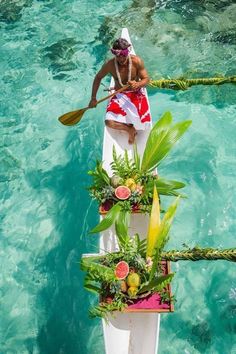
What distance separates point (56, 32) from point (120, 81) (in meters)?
4.96

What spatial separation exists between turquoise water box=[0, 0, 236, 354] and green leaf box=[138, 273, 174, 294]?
4.70ft

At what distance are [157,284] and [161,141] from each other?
1.76 metres

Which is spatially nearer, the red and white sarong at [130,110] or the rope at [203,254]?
the rope at [203,254]

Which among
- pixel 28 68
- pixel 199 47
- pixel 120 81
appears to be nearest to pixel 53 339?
pixel 120 81

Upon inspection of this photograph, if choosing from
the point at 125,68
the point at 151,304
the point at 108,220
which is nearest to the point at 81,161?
the point at 125,68

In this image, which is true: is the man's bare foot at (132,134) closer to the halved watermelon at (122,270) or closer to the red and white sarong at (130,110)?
the red and white sarong at (130,110)

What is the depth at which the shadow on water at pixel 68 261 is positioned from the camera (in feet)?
19.1

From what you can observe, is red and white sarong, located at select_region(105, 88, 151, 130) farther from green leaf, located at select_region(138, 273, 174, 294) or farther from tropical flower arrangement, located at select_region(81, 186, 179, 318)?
green leaf, located at select_region(138, 273, 174, 294)

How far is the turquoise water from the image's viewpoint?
5.85m

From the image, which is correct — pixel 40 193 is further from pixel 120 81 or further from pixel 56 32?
pixel 56 32

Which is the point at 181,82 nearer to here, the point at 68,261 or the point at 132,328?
the point at 68,261

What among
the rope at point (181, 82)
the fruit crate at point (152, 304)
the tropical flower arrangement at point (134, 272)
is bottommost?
the fruit crate at point (152, 304)

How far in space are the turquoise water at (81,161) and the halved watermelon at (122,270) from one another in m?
1.53

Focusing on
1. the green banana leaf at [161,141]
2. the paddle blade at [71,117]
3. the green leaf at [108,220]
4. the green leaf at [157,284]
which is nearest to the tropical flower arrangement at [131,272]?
the green leaf at [157,284]
